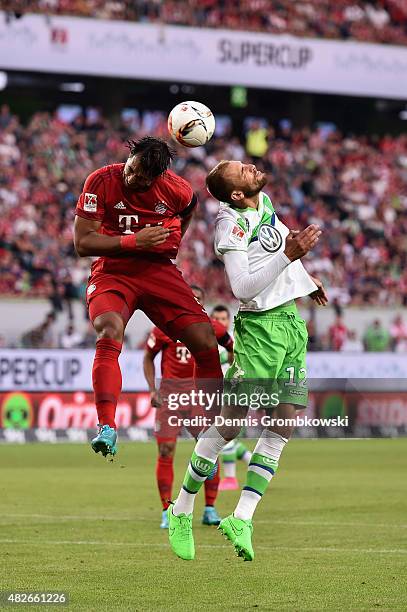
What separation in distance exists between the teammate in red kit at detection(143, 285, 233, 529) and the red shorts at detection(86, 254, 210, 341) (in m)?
3.40

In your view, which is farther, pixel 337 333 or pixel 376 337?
pixel 376 337

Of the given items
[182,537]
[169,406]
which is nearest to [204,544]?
[169,406]

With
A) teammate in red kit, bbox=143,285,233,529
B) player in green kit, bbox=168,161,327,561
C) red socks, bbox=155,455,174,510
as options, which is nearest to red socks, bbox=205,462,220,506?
teammate in red kit, bbox=143,285,233,529

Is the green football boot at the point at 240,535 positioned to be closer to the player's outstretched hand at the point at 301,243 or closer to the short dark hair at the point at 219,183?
the player's outstretched hand at the point at 301,243

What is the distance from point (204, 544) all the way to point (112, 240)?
3746 millimetres

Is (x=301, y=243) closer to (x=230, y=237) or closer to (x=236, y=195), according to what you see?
(x=230, y=237)

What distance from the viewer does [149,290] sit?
8555 millimetres

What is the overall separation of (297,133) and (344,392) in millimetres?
13069

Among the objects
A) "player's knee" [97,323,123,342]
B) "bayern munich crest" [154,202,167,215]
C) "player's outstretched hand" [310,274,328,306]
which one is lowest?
"player's knee" [97,323,123,342]

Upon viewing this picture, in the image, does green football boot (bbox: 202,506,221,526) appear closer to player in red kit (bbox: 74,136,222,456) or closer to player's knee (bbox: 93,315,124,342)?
player in red kit (bbox: 74,136,222,456)

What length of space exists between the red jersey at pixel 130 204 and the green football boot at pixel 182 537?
1828 mm

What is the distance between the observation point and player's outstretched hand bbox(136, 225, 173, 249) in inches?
327

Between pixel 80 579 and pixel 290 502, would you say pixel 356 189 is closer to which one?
pixel 290 502

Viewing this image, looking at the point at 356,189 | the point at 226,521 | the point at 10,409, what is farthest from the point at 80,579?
the point at 356,189
